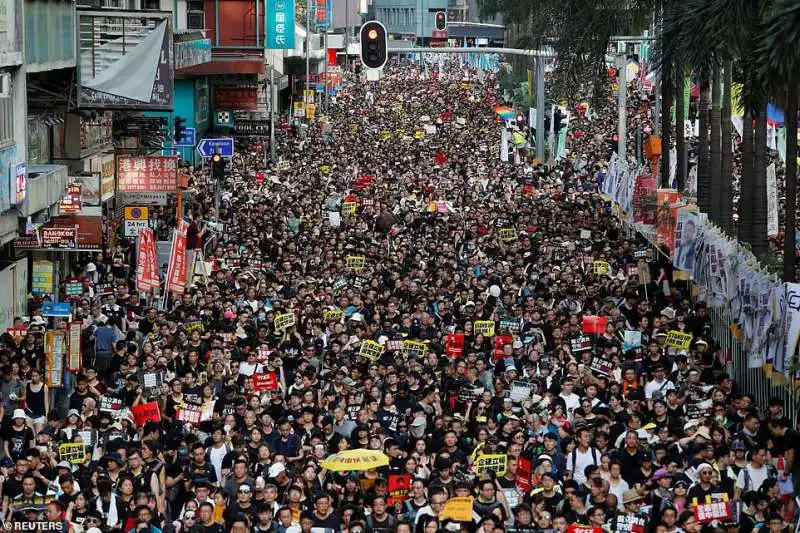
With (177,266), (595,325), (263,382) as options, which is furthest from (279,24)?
(263,382)

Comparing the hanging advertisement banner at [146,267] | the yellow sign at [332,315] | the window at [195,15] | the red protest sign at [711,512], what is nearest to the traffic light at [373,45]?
the hanging advertisement banner at [146,267]

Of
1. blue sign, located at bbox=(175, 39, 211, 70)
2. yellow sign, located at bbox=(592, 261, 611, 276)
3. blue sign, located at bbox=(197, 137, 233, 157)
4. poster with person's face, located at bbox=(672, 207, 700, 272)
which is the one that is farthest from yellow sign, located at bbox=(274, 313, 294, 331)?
blue sign, located at bbox=(175, 39, 211, 70)

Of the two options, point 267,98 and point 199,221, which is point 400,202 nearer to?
point 199,221

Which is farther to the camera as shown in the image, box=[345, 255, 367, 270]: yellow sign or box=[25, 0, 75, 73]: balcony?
box=[345, 255, 367, 270]: yellow sign

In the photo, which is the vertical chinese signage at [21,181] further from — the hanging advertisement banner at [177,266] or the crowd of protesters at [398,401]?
the hanging advertisement banner at [177,266]

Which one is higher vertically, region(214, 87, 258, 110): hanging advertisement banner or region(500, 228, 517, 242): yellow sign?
→ region(214, 87, 258, 110): hanging advertisement banner

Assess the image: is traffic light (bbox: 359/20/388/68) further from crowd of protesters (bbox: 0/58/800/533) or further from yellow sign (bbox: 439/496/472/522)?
yellow sign (bbox: 439/496/472/522)
